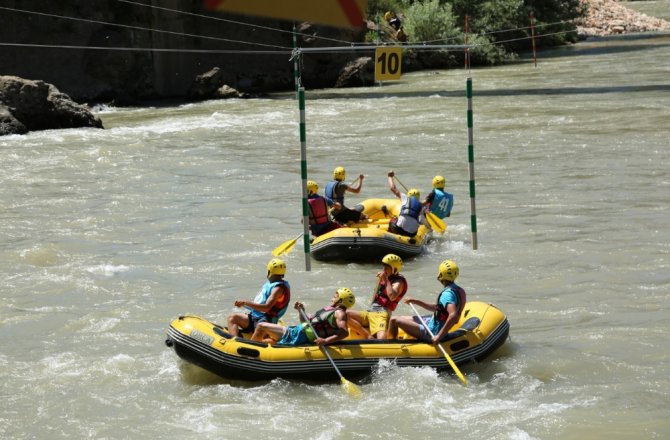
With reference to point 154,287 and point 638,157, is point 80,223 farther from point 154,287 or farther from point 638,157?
→ point 638,157

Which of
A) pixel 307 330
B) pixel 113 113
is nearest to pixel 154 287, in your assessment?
pixel 307 330

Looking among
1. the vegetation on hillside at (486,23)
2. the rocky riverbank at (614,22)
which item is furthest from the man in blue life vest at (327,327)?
the rocky riverbank at (614,22)

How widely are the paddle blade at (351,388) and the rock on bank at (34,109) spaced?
50.8ft

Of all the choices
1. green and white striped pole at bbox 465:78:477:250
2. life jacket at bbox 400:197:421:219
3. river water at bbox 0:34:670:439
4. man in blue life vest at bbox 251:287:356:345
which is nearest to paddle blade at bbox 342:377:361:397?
river water at bbox 0:34:670:439

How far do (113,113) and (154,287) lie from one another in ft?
55.2

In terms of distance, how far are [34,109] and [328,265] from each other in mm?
12656

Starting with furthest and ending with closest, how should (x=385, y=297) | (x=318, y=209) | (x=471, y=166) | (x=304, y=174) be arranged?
(x=318, y=209), (x=471, y=166), (x=304, y=174), (x=385, y=297)

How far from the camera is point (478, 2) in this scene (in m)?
37.3

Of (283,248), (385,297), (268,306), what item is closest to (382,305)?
(385,297)

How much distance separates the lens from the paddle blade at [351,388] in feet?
24.1

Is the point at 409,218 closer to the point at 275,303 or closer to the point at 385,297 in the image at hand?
the point at 385,297

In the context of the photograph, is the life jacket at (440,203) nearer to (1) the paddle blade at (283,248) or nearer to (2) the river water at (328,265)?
(2) the river water at (328,265)

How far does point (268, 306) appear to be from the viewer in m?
7.95

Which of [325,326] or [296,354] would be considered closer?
[296,354]
